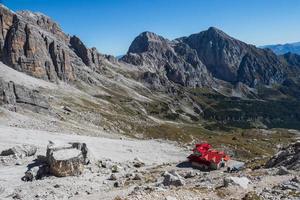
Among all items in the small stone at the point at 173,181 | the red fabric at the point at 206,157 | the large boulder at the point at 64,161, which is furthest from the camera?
the red fabric at the point at 206,157

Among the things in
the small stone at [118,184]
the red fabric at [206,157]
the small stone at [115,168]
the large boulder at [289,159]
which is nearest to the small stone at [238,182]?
the large boulder at [289,159]

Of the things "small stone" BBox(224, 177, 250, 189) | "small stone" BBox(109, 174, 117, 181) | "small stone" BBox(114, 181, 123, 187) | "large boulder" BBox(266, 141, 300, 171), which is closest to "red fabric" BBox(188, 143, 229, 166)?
"large boulder" BBox(266, 141, 300, 171)

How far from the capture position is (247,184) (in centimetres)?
3641

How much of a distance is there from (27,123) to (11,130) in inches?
502

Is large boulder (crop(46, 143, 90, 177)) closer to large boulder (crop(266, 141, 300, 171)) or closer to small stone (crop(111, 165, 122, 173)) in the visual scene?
small stone (crop(111, 165, 122, 173))

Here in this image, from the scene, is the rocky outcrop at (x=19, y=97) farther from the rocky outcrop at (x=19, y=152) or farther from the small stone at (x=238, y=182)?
the small stone at (x=238, y=182)

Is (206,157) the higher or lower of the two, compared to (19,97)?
lower

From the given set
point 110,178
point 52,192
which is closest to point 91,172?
point 110,178

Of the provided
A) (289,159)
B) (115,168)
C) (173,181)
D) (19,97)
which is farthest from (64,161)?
(19,97)

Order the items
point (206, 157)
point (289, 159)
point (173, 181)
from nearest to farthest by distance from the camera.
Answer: point (173, 181) → point (289, 159) → point (206, 157)

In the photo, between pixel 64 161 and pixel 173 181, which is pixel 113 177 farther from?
pixel 173 181

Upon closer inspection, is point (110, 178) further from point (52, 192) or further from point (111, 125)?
point (111, 125)

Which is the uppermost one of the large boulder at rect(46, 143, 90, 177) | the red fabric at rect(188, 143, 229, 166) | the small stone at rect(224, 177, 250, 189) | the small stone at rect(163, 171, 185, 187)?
the large boulder at rect(46, 143, 90, 177)

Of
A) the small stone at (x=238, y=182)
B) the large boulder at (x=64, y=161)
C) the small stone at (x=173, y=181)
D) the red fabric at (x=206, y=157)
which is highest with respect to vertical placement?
the large boulder at (x=64, y=161)
